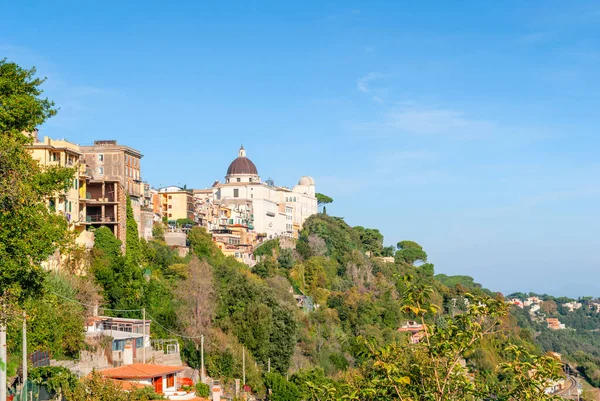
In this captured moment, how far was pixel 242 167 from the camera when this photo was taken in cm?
11262

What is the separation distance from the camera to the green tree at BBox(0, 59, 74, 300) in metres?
19.5

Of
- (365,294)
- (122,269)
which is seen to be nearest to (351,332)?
(365,294)

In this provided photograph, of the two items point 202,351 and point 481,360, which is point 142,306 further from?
point 481,360

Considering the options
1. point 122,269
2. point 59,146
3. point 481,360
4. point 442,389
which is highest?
point 59,146

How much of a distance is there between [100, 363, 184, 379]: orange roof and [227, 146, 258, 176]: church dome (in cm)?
7434

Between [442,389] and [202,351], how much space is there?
35474 millimetres

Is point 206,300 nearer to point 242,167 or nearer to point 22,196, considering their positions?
point 22,196

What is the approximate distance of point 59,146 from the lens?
48.0 meters

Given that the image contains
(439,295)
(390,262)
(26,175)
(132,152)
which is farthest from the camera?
(390,262)

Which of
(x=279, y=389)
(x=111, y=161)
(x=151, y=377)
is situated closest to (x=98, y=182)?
(x=111, y=161)

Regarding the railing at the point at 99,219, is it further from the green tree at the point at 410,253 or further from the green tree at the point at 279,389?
the green tree at the point at 410,253

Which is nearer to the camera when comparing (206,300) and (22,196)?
(22,196)

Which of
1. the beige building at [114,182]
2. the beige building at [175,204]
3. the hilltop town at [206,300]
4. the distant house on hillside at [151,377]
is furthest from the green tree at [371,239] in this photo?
the distant house on hillside at [151,377]

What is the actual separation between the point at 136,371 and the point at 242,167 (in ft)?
253
